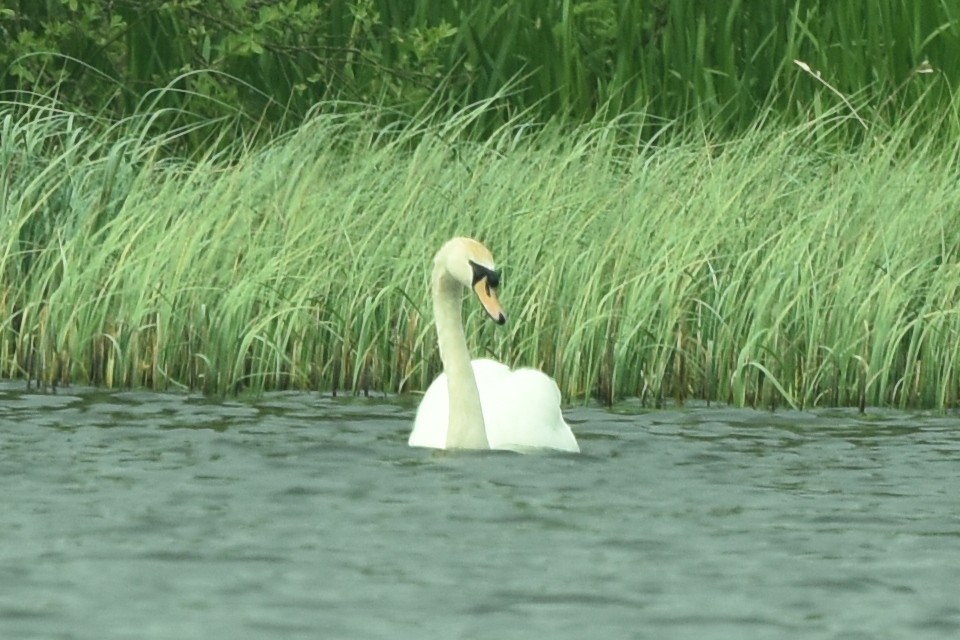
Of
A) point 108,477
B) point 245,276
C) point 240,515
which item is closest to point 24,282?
point 245,276

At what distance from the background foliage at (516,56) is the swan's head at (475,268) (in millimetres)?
3902

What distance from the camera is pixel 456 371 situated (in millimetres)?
8047

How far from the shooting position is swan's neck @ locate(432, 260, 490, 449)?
7.93 m

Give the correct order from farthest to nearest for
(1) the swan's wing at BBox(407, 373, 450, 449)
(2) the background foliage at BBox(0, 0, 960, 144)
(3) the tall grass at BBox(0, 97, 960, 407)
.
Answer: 1. (2) the background foliage at BBox(0, 0, 960, 144)
2. (3) the tall grass at BBox(0, 97, 960, 407)
3. (1) the swan's wing at BBox(407, 373, 450, 449)

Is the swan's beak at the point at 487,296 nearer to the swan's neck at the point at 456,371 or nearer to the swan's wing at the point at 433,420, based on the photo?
the swan's neck at the point at 456,371

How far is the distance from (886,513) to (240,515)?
5.74 ft

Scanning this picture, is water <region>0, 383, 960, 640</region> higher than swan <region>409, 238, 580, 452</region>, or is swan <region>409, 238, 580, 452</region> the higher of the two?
swan <region>409, 238, 580, 452</region>

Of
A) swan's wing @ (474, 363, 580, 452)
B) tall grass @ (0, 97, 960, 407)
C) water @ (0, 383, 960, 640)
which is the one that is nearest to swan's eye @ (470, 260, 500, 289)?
swan's wing @ (474, 363, 580, 452)

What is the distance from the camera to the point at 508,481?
736 cm

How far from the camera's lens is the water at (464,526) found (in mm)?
5352

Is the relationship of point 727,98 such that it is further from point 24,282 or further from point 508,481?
point 508,481

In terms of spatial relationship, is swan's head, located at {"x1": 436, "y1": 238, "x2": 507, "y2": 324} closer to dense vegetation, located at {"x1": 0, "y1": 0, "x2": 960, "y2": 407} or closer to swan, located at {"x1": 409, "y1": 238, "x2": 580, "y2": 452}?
swan, located at {"x1": 409, "y1": 238, "x2": 580, "y2": 452}

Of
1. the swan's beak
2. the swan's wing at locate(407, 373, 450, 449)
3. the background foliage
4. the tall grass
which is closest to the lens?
the swan's beak

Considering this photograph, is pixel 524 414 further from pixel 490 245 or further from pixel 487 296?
pixel 490 245
